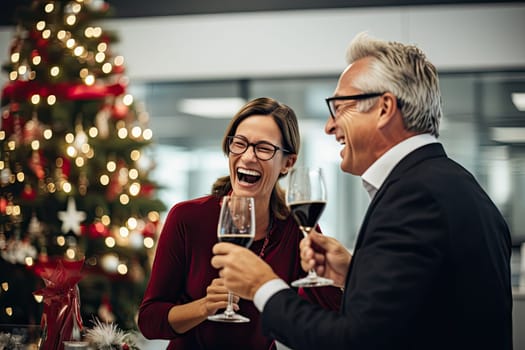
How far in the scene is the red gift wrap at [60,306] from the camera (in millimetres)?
1646

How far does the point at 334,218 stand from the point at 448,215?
4335 millimetres

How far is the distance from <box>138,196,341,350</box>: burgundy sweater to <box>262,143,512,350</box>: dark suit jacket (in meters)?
Result: 0.63

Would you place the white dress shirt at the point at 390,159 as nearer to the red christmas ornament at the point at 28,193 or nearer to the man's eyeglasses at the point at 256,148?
the man's eyeglasses at the point at 256,148

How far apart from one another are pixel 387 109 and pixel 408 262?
1.31ft

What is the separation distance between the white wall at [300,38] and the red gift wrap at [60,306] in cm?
Result: 419

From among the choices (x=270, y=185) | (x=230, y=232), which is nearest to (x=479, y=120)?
(x=270, y=185)

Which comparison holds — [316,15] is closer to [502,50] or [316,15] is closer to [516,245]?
[502,50]

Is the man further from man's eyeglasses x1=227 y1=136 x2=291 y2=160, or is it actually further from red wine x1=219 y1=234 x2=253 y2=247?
man's eyeglasses x1=227 y1=136 x2=291 y2=160

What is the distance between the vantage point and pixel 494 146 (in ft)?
17.9

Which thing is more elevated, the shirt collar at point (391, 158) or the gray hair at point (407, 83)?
the gray hair at point (407, 83)

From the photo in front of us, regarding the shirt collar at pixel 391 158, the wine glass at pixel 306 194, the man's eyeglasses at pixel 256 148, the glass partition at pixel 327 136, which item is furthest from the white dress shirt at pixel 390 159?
the glass partition at pixel 327 136

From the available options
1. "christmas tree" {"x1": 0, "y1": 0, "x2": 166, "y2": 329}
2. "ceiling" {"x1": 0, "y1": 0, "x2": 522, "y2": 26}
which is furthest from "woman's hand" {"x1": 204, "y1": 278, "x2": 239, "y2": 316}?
"ceiling" {"x1": 0, "y1": 0, "x2": 522, "y2": 26}

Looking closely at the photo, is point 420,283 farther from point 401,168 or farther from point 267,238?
point 267,238

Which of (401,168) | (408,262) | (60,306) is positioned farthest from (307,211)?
(60,306)
